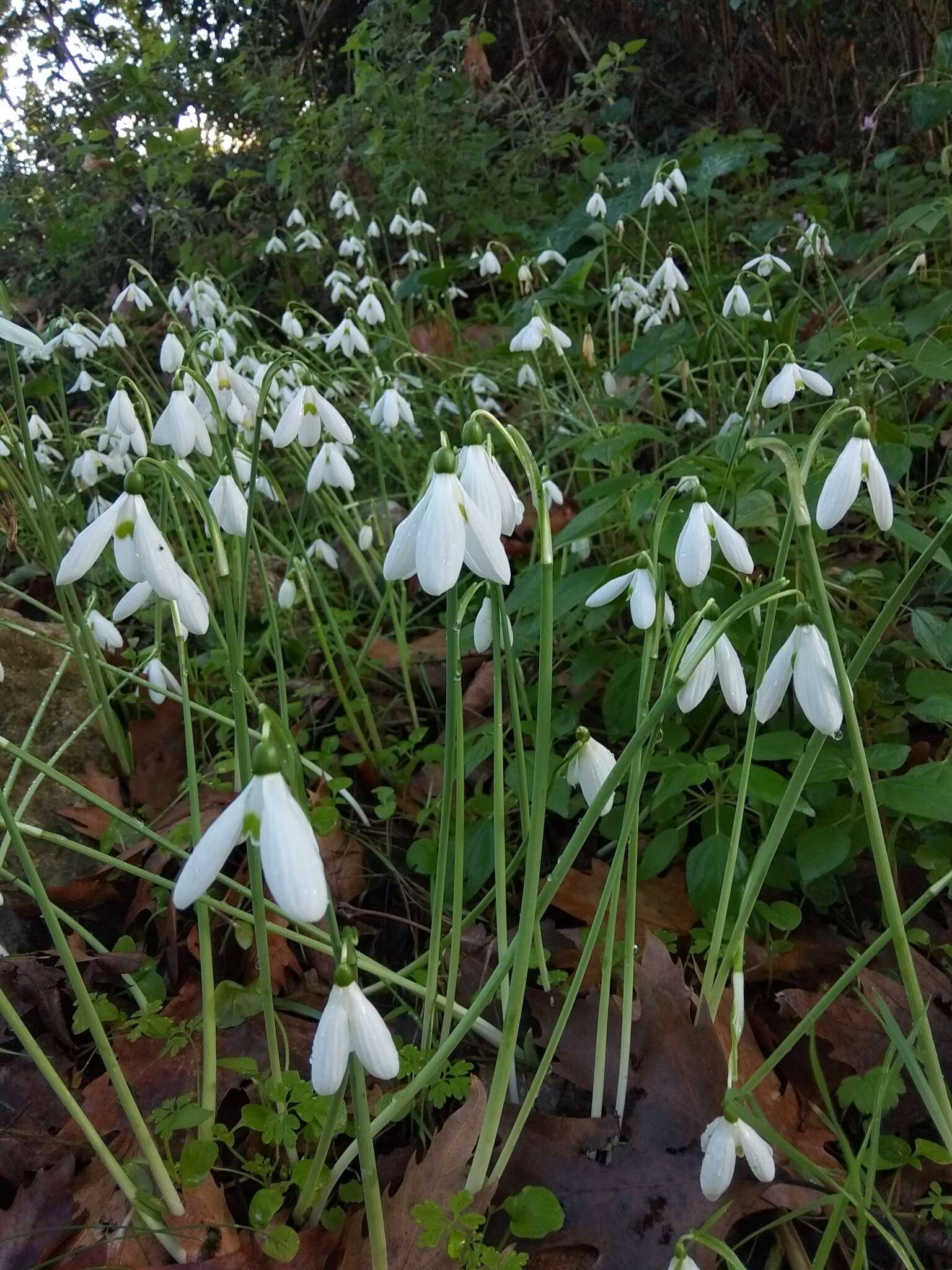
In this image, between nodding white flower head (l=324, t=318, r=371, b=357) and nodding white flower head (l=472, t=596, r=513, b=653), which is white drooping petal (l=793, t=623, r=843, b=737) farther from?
nodding white flower head (l=324, t=318, r=371, b=357)

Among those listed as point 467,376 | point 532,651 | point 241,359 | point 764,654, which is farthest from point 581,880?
point 467,376

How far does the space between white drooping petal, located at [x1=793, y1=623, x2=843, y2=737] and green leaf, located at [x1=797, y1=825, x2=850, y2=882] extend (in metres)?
0.57

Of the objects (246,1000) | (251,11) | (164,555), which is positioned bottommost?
(246,1000)

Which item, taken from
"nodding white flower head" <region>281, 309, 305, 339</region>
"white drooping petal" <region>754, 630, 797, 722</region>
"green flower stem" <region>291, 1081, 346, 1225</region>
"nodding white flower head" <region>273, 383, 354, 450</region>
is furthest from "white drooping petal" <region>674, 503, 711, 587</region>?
"nodding white flower head" <region>281, 309, 305, 339</region>

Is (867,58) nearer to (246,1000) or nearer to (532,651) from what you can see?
(532,651)

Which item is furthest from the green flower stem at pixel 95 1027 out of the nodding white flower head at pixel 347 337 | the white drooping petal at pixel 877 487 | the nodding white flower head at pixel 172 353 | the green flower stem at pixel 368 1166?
the nodding white flower head at pixel 347 337

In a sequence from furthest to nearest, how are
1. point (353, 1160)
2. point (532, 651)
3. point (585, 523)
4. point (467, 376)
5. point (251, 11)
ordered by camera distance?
point (251, 11), point (467, 376), point (532, 651), point (585, 523), point (353, 1160)

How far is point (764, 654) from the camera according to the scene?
1.24m

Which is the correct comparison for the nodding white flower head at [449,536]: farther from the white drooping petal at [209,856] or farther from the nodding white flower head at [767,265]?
the nodding white flower head at [767,265]

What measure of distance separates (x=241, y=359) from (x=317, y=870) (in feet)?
8.09

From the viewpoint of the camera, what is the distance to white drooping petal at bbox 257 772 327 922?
2.53ft

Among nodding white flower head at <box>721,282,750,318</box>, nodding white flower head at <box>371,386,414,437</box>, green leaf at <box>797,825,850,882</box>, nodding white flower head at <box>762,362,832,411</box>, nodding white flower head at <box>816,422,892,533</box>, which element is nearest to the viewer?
nodding white flower head at <box>816,422,892,533</box>

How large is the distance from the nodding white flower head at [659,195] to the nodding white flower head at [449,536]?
284cm

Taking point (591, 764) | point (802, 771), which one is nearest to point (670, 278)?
point (591, 764)
